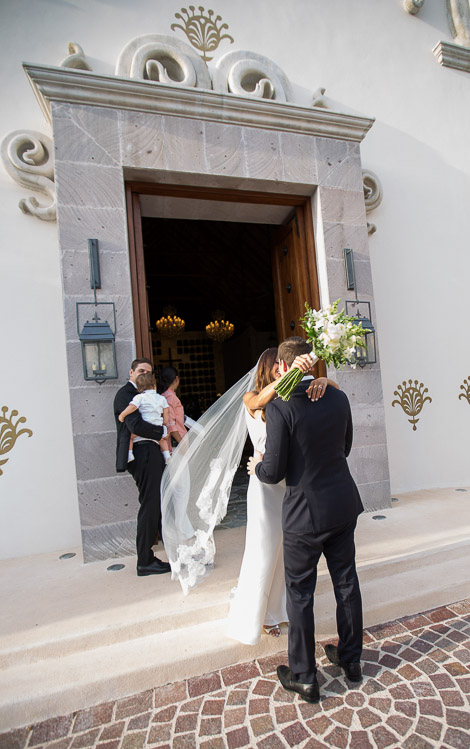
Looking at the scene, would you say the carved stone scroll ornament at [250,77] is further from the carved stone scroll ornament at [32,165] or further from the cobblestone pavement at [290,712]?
the cobblestone pavement at [290,712]

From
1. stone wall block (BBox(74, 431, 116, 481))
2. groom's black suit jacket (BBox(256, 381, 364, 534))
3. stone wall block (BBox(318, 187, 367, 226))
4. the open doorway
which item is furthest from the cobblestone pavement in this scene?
the open doorway

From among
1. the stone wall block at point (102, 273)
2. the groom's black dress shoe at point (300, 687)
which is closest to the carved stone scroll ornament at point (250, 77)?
the stone wall block at point (102, 273)

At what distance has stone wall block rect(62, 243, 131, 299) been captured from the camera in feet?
11.2

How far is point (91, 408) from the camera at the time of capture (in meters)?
3.42

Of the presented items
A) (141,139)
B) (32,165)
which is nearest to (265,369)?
(141,139)

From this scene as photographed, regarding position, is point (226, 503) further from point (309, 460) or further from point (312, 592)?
point (309, 460)

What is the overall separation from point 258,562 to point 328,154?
12.6 feet

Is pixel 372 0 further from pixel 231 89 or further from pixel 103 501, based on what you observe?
pixel 103 501

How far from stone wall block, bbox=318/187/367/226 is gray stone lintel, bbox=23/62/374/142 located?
56cm

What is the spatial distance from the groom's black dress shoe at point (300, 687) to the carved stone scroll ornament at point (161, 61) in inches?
174

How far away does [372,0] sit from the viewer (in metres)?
5.00

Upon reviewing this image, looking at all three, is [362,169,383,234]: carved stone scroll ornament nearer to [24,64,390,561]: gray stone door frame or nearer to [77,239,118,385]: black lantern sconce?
Answer: [24,64,390,561]: gray stone door frame

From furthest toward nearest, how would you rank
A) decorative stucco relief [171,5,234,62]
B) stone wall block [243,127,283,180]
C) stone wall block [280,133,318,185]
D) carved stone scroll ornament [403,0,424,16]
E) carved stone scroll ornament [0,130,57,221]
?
carved stone scroll ornament [403,0,424,16] < decorative stucco relief [171,5,234,62] < stone wall block [280,133,318,185] < stone wall block [243,127,283,180] < carved stone scroll ornament [0,130,57,221]

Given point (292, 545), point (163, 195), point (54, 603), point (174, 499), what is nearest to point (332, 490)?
point (292, 545)
